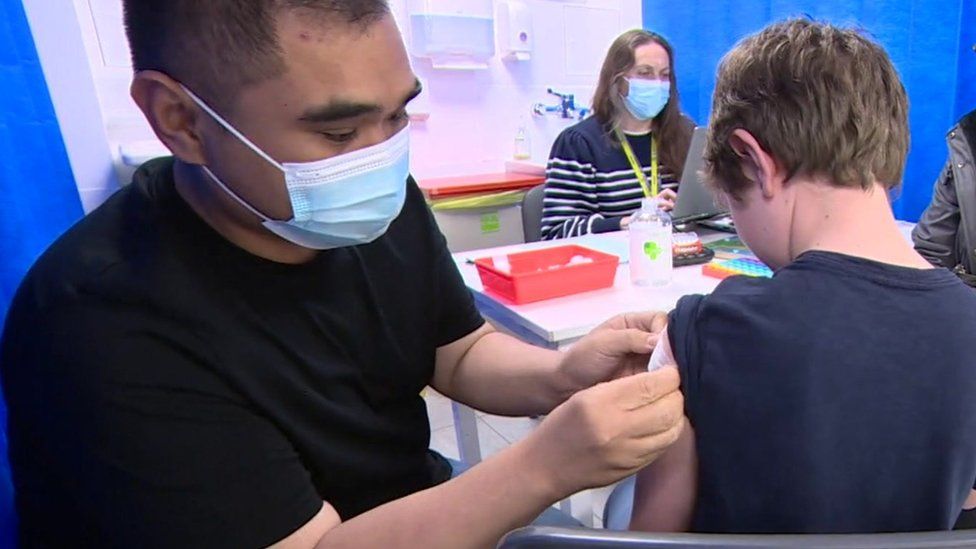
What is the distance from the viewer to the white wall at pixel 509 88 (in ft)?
11.5

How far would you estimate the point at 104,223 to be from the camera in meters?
0.74

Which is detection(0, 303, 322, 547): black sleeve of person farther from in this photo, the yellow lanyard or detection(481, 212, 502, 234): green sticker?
detection(481, 212, 502, 234): green sticker

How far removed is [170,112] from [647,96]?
6.17ft

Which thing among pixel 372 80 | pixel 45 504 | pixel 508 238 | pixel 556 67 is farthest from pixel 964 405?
pixel 556 67

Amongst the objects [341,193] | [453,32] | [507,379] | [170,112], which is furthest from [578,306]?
[453,32]

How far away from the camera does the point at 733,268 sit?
1.49 meters

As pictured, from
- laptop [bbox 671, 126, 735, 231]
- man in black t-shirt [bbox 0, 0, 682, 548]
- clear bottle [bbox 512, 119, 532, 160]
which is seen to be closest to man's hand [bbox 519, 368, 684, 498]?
man in black t-shirt [bbox 0, 0, 682, 548]

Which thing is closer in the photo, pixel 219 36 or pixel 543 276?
pixel 219 36

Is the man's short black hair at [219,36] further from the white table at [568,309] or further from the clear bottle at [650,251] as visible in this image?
the clear bottle at [650,251]

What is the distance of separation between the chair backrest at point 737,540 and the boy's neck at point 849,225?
0.35m

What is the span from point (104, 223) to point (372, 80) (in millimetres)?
390

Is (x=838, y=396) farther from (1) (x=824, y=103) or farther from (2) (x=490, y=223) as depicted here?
(2) (x=490, y=223)

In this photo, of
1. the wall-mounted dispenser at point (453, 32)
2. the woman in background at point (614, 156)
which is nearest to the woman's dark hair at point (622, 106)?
the woman in background at point (614, 156)

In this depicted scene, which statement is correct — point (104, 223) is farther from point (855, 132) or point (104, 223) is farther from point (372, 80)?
point (855, 132)
